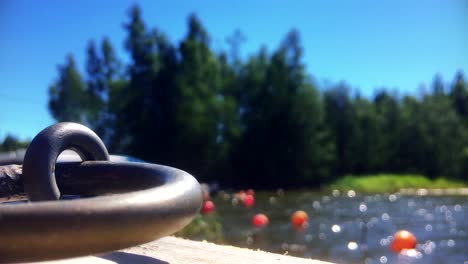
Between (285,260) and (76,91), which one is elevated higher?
(76,91)

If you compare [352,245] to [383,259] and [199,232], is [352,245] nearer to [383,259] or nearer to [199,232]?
[383,259]

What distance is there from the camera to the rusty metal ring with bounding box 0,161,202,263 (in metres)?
2.03

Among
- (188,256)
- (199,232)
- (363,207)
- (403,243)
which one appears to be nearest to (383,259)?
(403,243)

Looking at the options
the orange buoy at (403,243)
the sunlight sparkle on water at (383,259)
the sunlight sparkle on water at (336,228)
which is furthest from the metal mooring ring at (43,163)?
the sunlight sparkle on water at (336,228)

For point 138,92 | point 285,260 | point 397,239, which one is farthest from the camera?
Result: point 138,92

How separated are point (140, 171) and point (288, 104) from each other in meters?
40.0

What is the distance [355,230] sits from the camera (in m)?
18.0

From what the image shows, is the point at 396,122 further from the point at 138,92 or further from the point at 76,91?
the point at 76,91

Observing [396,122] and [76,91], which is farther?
[396,122]

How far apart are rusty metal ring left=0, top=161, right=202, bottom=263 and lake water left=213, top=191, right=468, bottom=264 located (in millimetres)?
9852

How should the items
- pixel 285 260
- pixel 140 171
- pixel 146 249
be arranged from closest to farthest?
pixel 140 171 → pixel 285 260 → pixel 146 249

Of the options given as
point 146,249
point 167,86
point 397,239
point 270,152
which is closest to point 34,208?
point 146,249

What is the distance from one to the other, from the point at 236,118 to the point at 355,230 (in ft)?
81.9

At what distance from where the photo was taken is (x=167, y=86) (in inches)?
1560
